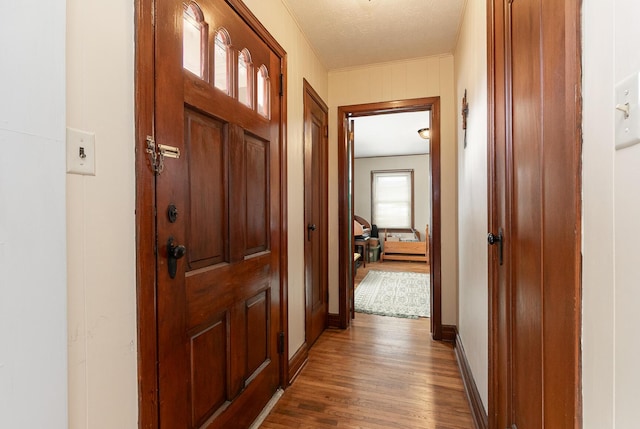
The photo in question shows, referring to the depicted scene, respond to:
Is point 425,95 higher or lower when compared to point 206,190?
higher

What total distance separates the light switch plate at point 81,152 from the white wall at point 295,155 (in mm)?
1308

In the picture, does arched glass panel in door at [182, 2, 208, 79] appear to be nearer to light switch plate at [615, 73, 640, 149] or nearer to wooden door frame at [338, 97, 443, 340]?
light switch plate at [615, 73, 640, 149]

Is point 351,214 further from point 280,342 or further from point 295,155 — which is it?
point 280,342

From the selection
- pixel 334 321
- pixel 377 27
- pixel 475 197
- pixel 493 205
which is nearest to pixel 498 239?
pixel 493 205

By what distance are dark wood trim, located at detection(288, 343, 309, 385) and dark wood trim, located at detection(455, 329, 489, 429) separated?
110cm

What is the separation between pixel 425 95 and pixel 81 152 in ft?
8.94

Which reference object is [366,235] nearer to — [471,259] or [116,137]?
[471,259]

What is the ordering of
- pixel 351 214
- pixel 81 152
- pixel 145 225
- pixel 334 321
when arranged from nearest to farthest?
pixel 81 152, pixel 145 225, pixel 334 321, pixel 351 214

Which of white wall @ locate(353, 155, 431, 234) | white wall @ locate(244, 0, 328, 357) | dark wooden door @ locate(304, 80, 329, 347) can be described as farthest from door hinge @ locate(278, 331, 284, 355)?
white wall @ locate(353, 155, 431, 234)

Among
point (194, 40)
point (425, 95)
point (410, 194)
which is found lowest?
point (410, 194)

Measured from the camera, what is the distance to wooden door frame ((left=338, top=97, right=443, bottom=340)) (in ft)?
9.04

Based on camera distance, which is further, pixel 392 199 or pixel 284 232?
pixel 392 199

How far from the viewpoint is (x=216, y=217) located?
52.8 inches

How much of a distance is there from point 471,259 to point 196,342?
5.33 feet
